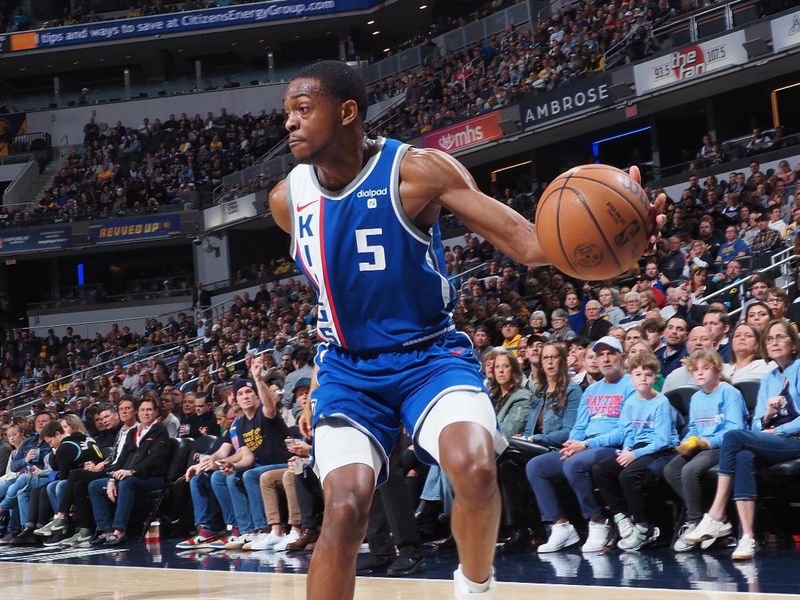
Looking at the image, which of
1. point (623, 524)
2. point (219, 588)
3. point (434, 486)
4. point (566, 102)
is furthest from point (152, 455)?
point (566, 102)

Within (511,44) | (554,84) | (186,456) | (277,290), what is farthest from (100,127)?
(186,456)

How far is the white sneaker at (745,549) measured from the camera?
5.59 m

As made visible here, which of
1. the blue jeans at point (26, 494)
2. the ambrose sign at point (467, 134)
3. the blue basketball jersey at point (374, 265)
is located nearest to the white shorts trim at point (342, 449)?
the blue basketball jersey at point (374, 265)

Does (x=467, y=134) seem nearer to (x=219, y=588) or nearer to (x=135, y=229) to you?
(x=135, y=229)

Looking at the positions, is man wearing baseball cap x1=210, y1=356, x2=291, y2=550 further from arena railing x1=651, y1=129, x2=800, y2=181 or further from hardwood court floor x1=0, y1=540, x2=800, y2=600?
arena railing x1=651, y1=129, x2=800, y2=181

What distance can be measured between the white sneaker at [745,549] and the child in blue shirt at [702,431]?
414 mm

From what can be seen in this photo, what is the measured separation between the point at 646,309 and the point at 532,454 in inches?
128

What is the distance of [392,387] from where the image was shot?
128 inches

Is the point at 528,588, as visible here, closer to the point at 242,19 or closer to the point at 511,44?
the point at 511,44

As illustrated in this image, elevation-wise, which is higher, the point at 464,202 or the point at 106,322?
the point at 106,322

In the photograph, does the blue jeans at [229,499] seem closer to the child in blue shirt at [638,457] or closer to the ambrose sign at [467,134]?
the child in blue shirt at [638,457]

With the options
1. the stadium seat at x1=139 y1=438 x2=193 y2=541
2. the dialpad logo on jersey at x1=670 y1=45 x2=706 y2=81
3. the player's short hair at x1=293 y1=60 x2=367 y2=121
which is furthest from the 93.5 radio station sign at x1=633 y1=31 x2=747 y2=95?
the player's short hair at x1=293 y1=60 x2=367 y2=121

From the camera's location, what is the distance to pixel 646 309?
969 cm

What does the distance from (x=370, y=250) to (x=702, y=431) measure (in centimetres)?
378
